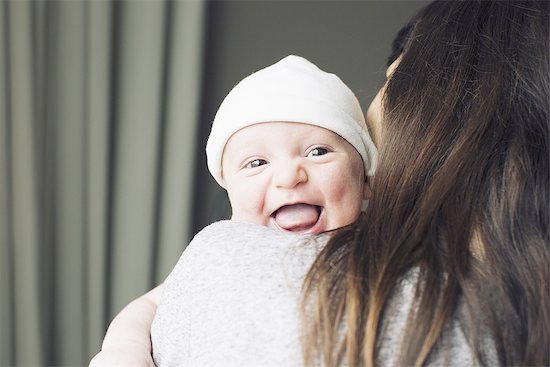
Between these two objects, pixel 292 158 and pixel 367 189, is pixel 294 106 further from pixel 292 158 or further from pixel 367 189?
pixel 367 189

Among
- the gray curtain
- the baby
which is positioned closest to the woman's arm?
the baby

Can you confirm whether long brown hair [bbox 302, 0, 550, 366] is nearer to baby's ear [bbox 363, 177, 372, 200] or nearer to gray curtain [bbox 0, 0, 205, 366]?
baby's ear [bbox 363, 177, 372, 200]

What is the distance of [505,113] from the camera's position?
1.01 meters

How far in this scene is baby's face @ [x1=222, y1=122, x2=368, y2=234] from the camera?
123 centimetres

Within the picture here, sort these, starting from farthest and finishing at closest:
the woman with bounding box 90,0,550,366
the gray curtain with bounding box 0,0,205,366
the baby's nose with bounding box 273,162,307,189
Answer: the gray curtain with bounding box 0,0,205,366 → the baby's nose with bounding box 273,162,307,189 → the woman with bounding box 90,0,550,366

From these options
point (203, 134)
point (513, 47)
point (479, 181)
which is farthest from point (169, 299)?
point (203, 134)

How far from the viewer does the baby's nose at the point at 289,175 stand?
121 centimetres

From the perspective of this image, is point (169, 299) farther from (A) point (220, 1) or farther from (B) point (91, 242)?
(A) point (220, 1)

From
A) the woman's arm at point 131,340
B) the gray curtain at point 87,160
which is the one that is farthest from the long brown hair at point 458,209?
the gray curtain at point 87,160

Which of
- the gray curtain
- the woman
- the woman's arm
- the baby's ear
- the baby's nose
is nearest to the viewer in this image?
the woman

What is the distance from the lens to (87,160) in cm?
260

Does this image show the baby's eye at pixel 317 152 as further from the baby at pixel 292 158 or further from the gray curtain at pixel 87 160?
the gray curtain at pixel 87 160

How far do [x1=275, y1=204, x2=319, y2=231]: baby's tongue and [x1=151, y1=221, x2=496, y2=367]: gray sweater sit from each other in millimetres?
293

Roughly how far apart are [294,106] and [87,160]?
149 centimetres
